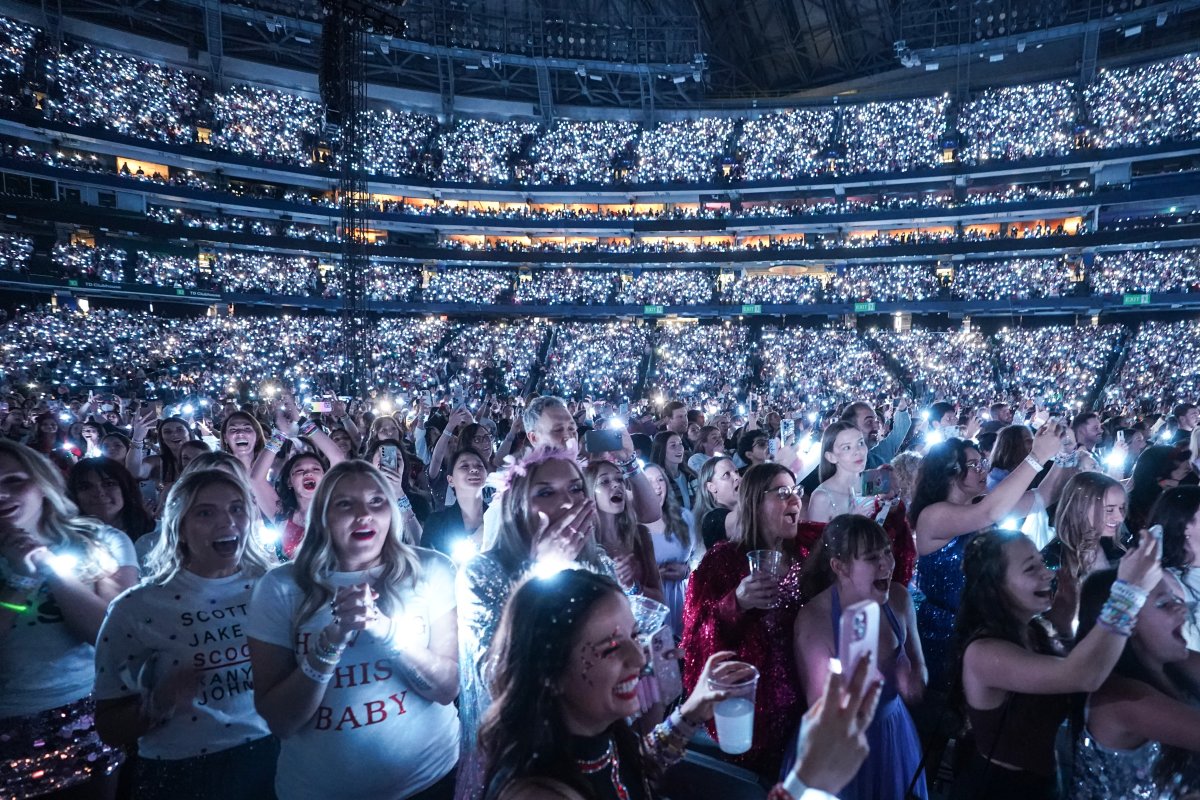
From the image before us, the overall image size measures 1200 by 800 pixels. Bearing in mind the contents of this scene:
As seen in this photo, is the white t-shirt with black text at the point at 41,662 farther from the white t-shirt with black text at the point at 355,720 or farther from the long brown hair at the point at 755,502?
the long brown hair at the point at 755,502

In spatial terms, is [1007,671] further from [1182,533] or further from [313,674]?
[313,674]

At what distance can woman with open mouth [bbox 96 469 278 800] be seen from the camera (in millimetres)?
2176

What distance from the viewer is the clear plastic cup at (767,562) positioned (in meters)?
2.69

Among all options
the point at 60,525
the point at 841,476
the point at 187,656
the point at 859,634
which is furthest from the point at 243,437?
the point at 859,634

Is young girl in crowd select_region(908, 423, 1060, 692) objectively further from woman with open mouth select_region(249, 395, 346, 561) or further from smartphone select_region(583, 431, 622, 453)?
woman with open mouth select_region(249, 395, 346, 561)

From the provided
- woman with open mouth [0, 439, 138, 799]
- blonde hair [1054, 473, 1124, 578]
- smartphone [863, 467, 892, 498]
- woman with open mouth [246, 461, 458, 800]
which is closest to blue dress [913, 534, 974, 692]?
blonde hair [1054, 473, 1124, 578]

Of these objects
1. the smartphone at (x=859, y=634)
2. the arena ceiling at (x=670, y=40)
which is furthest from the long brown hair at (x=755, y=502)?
the arena ceiling at (x=670, y=40)

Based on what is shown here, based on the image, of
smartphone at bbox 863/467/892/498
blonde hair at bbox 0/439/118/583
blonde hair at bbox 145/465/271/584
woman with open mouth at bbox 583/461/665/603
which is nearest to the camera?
blonde hair at bbox 145/465/271/584

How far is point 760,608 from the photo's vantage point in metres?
2.84

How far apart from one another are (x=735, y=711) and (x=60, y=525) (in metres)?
2.72

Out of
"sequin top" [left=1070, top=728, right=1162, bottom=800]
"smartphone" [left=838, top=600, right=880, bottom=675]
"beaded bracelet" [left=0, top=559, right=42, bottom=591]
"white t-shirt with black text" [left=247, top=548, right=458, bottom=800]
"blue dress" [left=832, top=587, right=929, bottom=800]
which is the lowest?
"blue dress" [left=832, top=587, right=929, bottom=800]

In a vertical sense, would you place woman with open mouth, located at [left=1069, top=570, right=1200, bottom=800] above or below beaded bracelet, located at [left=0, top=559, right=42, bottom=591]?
below

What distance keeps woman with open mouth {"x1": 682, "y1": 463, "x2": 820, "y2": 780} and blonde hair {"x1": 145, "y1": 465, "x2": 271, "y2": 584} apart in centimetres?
196

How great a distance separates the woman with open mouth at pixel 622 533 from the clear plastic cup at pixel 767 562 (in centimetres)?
83
